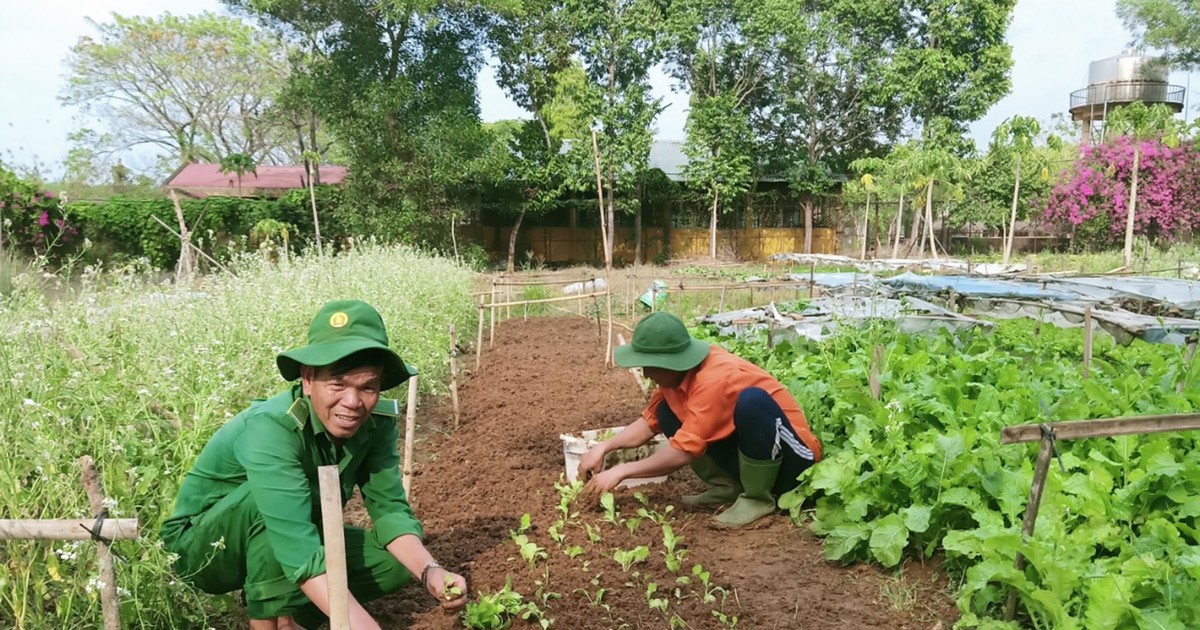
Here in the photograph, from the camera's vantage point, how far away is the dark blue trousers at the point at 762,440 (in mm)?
3279

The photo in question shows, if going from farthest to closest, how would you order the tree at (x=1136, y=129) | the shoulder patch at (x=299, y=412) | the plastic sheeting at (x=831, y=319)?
the tree at (x=1136, y=129), the plastic sheeting at (x=831, y=319), the shoulder patch at (x=299, y=412)

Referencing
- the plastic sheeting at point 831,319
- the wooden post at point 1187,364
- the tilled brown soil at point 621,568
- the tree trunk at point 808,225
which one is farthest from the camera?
the tree trunk at point 808,225

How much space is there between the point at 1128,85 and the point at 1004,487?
43.4 metres

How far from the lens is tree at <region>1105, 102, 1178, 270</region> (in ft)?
67.3

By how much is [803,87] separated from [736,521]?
2670 centimetres

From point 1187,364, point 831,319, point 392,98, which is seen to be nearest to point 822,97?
point 392,98

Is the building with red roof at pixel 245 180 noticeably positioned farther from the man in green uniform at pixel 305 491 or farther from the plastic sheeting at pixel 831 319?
the man in green uniform at pixel 305 491

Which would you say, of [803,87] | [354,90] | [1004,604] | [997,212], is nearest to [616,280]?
[354,90]

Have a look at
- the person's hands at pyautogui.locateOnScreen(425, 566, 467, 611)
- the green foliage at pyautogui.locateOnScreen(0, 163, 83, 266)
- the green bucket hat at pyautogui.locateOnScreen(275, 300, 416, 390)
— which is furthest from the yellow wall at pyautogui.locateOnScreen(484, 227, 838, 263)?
the person's hands at pyautogui.locateOnScreen(425, 566, 467, 611)

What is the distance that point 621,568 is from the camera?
2996 millimetres

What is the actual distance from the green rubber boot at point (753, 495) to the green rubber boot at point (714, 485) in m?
0.16

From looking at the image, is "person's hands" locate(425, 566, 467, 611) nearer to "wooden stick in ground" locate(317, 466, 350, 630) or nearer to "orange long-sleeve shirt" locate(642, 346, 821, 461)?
"wooden stick in ground" locate(317, 466, 350, 630)

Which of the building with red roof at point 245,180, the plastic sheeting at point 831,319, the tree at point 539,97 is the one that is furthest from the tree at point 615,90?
the plastic sheeting at point 831,319

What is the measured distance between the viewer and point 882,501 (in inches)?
119
